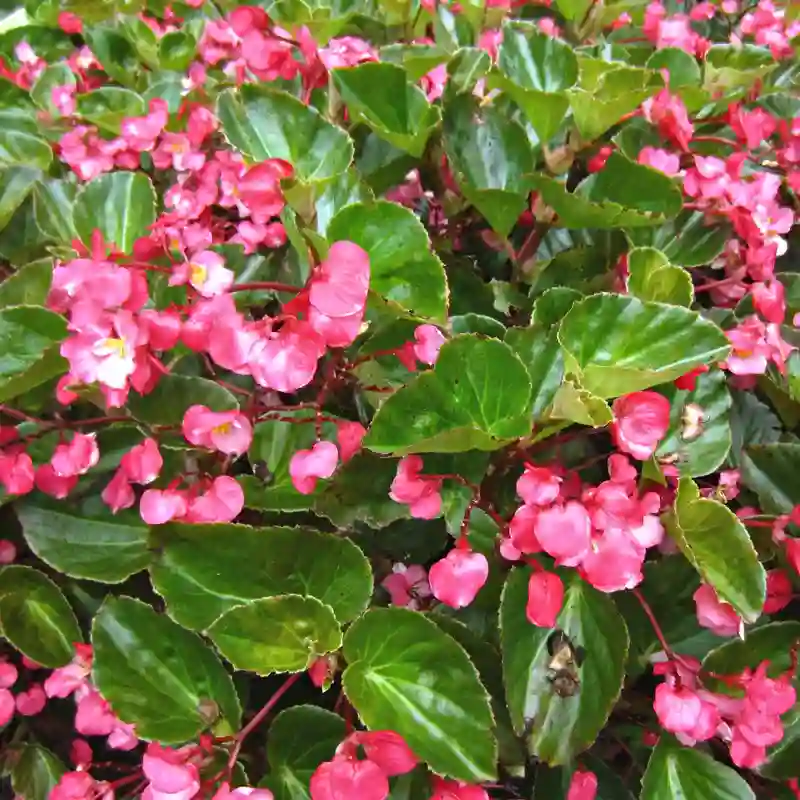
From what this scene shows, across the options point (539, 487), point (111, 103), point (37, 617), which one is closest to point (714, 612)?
point (539, 487)

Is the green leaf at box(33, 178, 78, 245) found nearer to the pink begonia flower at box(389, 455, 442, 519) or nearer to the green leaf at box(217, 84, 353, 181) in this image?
the green leaf at box(217, 84, 353, 181)

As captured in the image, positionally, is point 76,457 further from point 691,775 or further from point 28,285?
point 691,775

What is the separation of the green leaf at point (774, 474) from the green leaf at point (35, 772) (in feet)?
1.91

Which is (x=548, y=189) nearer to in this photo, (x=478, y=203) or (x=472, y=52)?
(x=478, y=203)

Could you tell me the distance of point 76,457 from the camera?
536 mm

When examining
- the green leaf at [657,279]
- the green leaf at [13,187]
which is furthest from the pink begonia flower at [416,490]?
the green leaf at [13,187]

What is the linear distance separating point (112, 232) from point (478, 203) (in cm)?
32

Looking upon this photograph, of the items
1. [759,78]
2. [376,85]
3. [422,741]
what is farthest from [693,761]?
[759,78]

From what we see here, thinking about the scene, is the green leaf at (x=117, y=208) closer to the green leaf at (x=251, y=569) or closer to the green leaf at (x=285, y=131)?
the green leaf at (x=285, y=131)

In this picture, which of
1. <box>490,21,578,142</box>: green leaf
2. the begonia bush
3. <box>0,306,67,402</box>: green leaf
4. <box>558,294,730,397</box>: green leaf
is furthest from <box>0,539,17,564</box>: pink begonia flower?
<box>490,21,578,142</box>: green leaf

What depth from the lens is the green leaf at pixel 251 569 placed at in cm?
50

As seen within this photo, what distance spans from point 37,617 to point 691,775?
482 mm

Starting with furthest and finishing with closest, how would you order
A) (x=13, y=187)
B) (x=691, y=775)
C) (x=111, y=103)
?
(x=111, y=103)
(x=13, y=187)
(x=691, y=775)

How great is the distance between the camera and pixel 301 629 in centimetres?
47
